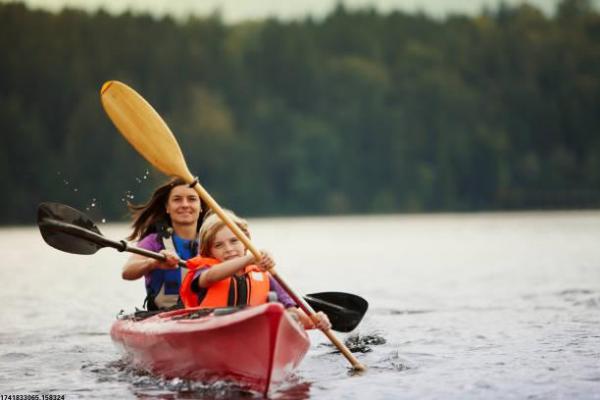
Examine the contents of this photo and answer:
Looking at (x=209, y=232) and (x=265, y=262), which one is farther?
(x=209, y=232)

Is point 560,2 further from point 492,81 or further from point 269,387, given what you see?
point 269,387

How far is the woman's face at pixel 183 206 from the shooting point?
26.8 feet

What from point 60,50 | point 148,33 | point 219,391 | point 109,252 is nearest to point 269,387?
point 219,391

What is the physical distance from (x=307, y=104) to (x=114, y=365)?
6732 cm

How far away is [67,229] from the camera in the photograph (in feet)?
26.7

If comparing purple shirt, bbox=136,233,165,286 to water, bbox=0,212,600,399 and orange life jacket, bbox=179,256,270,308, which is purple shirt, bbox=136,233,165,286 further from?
orange life jacket, bbox=179,256,270,308

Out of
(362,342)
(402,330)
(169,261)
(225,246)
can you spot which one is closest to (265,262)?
(225,246)

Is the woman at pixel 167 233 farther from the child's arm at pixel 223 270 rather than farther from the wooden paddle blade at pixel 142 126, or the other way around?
the child's arm at pixel 223 270

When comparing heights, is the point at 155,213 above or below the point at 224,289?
above

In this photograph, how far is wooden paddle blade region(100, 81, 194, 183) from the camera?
7.91m

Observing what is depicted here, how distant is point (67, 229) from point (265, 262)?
2.11 metres

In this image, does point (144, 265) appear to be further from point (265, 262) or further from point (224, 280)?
point (265, 262)

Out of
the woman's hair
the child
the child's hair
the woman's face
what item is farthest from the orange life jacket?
the woman's hair

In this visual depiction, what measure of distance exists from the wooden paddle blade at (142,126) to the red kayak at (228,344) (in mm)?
1280
